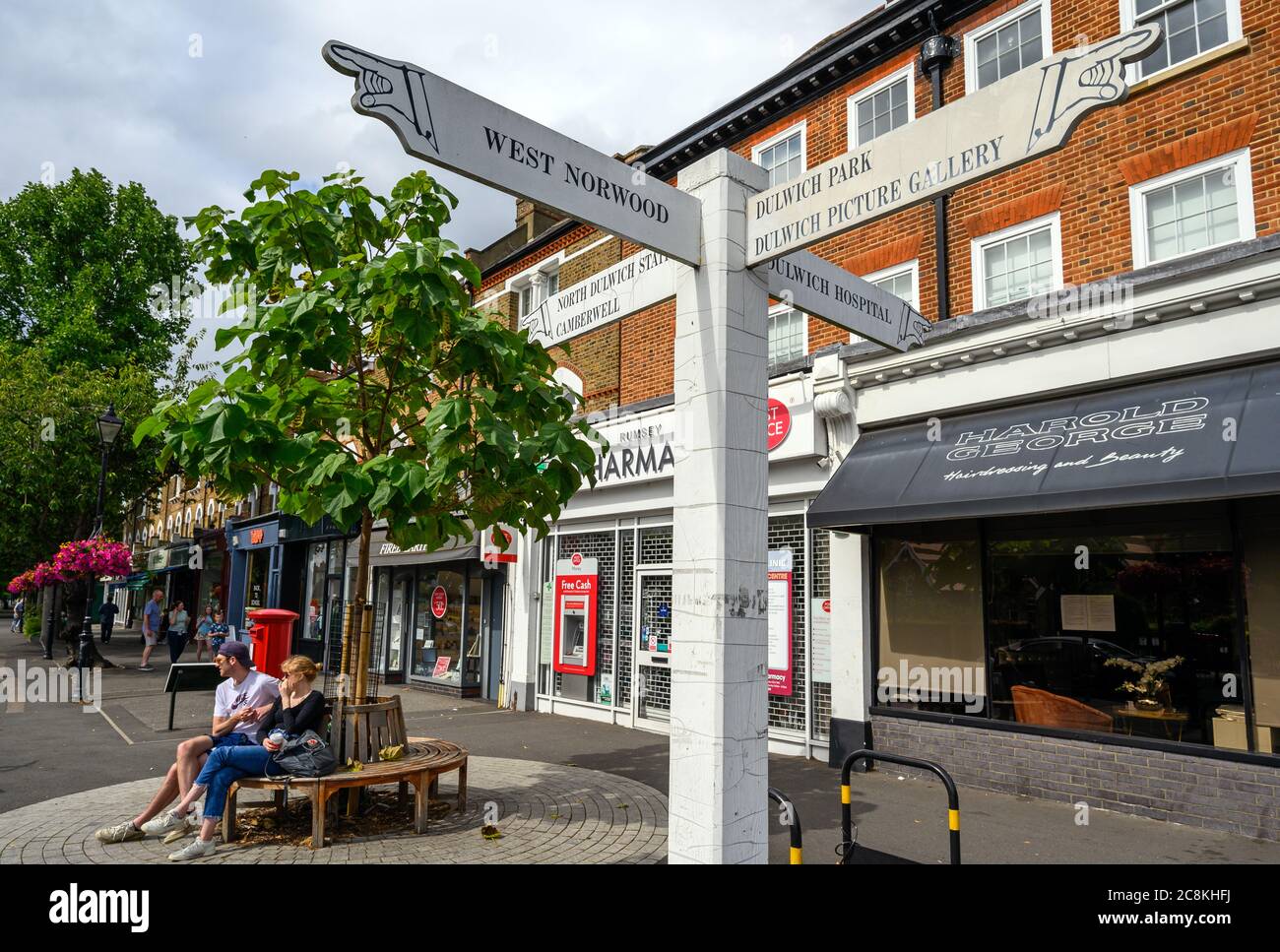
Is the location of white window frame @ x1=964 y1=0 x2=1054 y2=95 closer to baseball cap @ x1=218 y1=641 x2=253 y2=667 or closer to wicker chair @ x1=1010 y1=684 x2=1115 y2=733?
wicker chair @ x1=1010 y1=684 x2=1115 y2=733

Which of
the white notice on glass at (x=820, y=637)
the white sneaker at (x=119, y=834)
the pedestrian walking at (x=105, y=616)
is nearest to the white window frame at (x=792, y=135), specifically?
the white notice on glass at (x=820, y=637)

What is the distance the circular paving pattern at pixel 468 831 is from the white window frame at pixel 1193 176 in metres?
6.99

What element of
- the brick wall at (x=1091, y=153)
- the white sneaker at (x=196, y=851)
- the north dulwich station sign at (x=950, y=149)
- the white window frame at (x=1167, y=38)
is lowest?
the white sneaker at (x=196, y=851)

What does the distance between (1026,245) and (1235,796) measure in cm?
564

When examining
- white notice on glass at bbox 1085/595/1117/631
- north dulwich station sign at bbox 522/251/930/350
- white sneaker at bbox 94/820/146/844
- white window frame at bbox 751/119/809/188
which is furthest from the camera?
white window frame at bbox 751/119/809/188

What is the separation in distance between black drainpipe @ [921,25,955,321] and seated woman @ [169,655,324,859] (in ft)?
25.2

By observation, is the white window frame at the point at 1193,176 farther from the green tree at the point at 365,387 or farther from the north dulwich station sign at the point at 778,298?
the green tree at the point at 365,387

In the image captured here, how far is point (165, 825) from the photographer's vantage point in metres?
5.98

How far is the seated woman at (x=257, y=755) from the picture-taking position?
566 cm

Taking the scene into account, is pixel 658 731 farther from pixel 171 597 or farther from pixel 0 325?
pixel 171 597

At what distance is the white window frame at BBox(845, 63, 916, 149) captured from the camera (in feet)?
33.1

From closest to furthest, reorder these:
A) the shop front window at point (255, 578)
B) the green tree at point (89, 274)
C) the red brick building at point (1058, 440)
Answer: the red brick building at point (1058, 440) → the green tree at point (89, 274) → the shop front window at point (255, 578)

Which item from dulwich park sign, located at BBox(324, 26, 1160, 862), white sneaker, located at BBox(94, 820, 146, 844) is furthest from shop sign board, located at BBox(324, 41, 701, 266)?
white sneaker, located at BBox(94, 820, 146, 844)

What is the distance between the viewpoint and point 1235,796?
666cm
